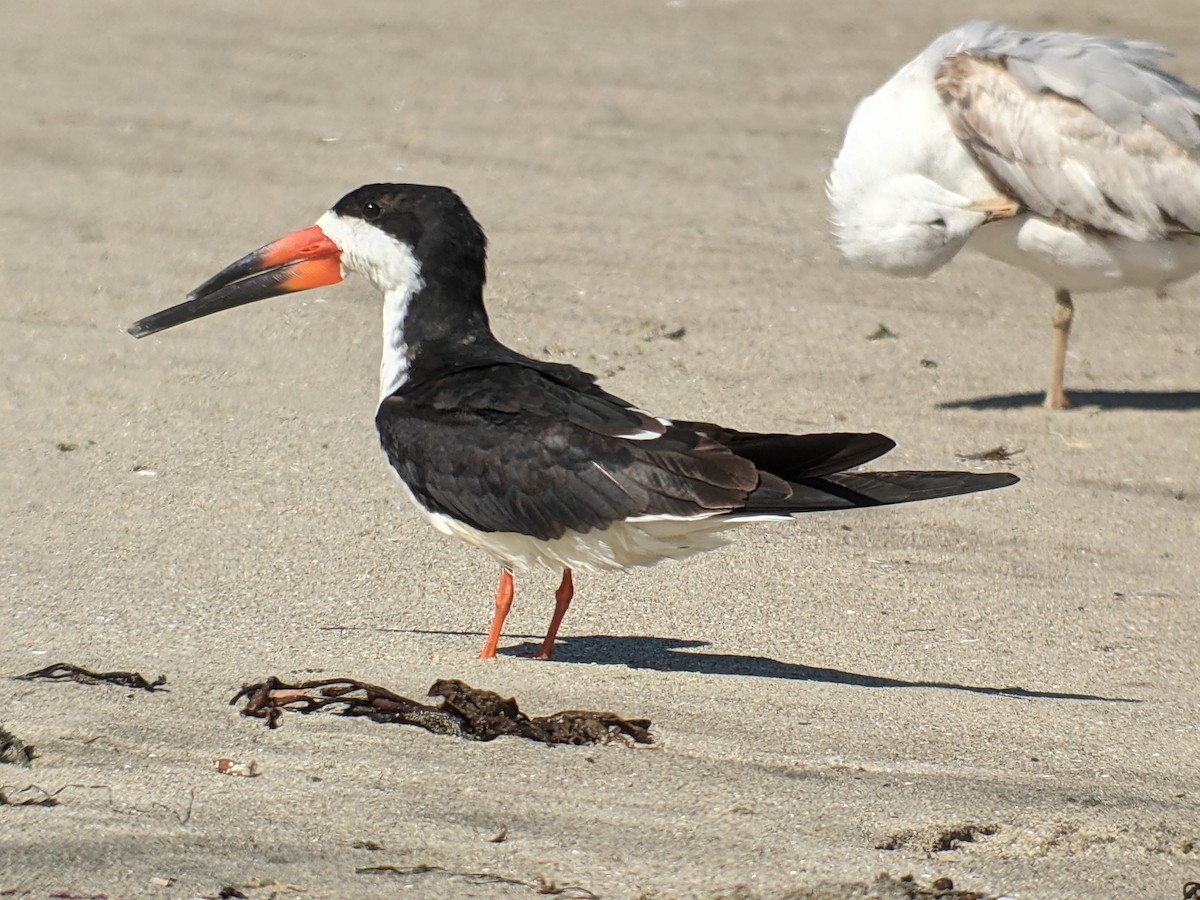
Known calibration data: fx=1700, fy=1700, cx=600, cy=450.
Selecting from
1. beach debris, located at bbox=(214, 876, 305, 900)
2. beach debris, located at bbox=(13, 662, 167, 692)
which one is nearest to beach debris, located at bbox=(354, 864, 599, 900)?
beach debris, located at bbox=(214, 876, 305, 900)

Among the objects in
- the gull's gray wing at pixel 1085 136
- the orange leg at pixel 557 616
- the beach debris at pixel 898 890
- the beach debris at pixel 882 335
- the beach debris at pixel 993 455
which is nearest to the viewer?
the beach debris at pixel 898 890

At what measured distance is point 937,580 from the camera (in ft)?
17.8

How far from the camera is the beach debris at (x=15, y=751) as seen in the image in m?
3.39

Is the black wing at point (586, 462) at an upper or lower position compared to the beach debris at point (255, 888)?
upper

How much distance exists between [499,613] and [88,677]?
1.08 m

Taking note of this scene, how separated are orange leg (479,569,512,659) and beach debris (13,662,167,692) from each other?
832mm

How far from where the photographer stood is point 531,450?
167 inches

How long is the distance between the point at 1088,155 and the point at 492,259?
3.00 meters

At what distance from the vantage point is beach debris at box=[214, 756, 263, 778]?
3.39 meters

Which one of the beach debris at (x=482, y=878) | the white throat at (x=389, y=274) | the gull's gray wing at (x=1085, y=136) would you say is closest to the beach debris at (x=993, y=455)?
the gull's gray wing at (x=1085, y=136)

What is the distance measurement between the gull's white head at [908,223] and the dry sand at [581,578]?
57 centimetres

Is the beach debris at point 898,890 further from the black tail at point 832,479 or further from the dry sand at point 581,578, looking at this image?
the black tail at point 832,479

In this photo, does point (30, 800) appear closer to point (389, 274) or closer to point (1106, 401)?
point (389, 274)

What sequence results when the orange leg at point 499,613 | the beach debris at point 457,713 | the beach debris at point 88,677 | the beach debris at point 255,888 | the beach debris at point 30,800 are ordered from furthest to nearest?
the orange leg at point 499,613
the beach debris at point 88,677
the beach debris at point 457,713
the beach debris at point 30,800
the beach debris at point 255,888
